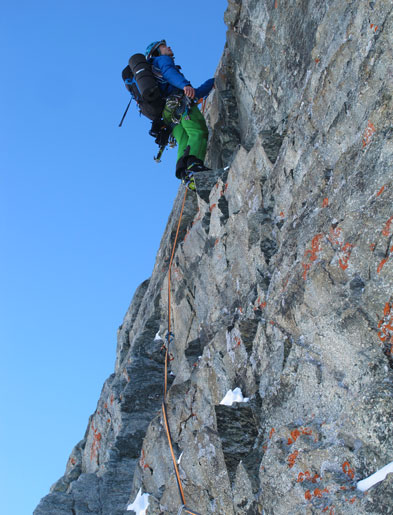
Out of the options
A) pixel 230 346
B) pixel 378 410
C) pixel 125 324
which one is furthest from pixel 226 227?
pixel 125 324

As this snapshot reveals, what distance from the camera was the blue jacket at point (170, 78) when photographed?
1089 centimetres

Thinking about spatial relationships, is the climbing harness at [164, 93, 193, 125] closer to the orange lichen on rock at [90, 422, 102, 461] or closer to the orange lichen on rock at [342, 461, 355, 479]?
the orange lichen on rock at [90, 422, 102, 461]

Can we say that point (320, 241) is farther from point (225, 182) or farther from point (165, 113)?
point (165, 113)

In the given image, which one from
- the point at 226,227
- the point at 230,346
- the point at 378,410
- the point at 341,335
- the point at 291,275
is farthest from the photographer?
the point at 226,227

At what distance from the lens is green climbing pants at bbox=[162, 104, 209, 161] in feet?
36.6

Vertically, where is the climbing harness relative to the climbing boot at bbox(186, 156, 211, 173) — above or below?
above

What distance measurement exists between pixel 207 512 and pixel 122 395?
18.5ft

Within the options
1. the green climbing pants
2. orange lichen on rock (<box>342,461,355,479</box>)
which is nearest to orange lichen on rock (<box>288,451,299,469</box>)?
orange lichen on rock (<box>342,461,355,479</box>)

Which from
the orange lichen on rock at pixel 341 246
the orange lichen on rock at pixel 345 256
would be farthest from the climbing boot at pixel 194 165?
the orange lichen on rock at pixel 345 256

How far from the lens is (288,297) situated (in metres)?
6.07

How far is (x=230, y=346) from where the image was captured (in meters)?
7.15

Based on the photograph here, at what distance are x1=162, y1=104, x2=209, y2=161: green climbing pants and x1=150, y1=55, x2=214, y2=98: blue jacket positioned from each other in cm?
40

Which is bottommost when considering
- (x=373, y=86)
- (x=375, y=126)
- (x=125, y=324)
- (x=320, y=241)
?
(x=320, y=241)

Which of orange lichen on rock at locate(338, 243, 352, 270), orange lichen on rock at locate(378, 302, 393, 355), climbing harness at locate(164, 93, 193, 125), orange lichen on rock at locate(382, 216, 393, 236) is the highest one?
climbing harness at locate(164, 93, 193, 125)
